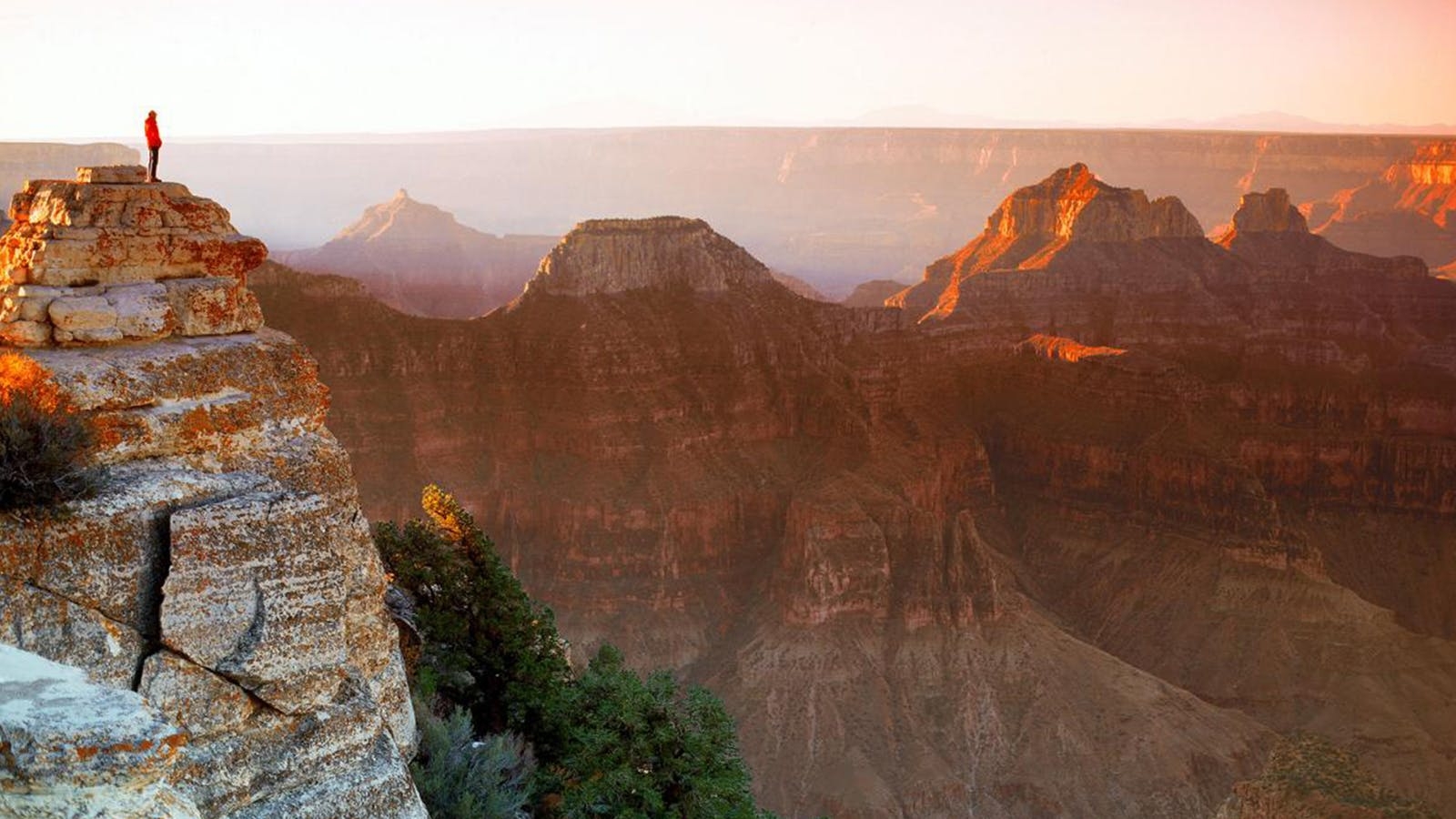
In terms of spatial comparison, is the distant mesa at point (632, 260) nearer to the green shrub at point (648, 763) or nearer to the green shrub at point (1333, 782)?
the green shrub at point (1333, 782)

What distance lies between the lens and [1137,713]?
5338 cm

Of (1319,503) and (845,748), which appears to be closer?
(845,748)

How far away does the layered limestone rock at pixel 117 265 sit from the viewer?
1391 centimetres

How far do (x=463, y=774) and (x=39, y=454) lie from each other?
6.72m

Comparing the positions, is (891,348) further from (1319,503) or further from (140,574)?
(140,574)

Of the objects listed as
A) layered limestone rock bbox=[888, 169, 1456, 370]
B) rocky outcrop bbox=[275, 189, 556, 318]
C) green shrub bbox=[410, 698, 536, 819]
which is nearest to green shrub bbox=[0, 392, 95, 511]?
green shrub bbox=[410, 698, 536, 819]

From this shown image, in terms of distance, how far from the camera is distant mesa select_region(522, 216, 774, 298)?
223ft

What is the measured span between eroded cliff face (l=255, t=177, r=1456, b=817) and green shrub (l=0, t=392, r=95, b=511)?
39.3 m

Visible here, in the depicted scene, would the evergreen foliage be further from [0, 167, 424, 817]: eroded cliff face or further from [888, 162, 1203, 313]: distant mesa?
[888, 162, 1203, 313]: distant mesa

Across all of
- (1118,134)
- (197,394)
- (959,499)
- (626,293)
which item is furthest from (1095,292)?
(197,394)

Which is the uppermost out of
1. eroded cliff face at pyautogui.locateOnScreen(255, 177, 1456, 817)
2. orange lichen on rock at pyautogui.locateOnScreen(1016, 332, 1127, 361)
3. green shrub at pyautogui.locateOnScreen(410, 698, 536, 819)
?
orange lichen on rock at pyautogui.locateOnScreen(1016, 332, 1127, 361)

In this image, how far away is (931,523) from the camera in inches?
2363

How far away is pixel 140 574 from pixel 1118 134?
542 ft

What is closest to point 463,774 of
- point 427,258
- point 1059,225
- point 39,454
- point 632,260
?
point 39,454
